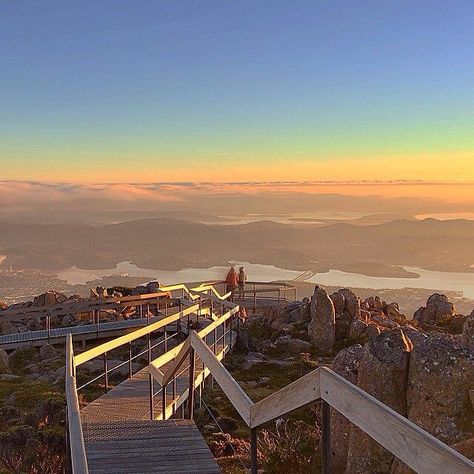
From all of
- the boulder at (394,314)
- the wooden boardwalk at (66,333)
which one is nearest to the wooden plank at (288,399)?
the wooden boardwalk at (66,333)

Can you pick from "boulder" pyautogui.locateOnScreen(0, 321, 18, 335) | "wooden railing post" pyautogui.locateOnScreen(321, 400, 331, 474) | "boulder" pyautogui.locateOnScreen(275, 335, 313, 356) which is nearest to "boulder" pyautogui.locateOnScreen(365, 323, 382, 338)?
"boulder" pyautogui.locateOnScreen(275, 335, 313, 356)

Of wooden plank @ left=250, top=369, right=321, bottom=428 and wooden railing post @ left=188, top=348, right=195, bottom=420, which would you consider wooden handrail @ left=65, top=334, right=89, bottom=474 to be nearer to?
wooden plank @ left=250, top=369, right=321, bottom=428

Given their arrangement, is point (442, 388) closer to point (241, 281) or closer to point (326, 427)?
point (326, 427)

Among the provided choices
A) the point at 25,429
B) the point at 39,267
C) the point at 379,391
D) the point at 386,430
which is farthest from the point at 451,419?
the point at 39,267

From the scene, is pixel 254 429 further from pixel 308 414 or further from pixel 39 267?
pixel 39 267

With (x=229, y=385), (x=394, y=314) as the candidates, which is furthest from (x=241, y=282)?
(x=229, y=385)

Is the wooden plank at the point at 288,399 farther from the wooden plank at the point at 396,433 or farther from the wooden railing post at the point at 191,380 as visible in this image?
the wooden railing post at the point at 191,380

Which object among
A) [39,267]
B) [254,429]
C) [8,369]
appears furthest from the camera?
[39,267]
